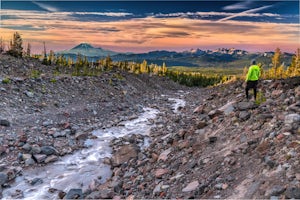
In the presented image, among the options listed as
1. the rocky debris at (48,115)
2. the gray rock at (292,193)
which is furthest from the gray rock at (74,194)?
the gray rock at (292,193)

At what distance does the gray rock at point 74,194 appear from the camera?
1285cm

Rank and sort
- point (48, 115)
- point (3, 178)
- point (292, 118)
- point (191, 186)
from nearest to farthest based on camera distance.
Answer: point (191, 186)
point (292, 118)
point (3, 178)
point (48, 115)

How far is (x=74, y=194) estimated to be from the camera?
13.0 m

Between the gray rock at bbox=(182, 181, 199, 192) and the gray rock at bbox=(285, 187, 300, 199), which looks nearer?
the gray rock at bbox=(285, 187, 300, 199)

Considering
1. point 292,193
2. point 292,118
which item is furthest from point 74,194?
point 292,118

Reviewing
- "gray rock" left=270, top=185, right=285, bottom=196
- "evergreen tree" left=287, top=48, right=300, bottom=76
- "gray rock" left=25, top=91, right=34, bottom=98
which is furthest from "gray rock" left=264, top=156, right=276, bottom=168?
"evergreen tree" left=287, top=48, right=300, bottom=76

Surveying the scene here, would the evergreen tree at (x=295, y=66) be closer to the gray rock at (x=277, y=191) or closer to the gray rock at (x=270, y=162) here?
the gray rock at (x=270, y=162)

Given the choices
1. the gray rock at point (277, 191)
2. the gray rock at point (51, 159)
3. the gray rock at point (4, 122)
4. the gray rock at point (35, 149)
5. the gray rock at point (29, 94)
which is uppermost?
the gray rock at point (29, 94)

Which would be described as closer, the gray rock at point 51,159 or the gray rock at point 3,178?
the gray rock at point 3,178

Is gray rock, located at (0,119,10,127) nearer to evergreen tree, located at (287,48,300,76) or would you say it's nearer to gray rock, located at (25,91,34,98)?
gray rock, located at (25,91,34,98)

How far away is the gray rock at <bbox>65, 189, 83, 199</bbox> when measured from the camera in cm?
1285

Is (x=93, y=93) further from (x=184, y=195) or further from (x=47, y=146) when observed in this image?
(x=184, y=195)

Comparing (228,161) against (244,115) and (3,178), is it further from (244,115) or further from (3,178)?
(3,178)

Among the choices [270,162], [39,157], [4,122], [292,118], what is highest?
[292,118]
